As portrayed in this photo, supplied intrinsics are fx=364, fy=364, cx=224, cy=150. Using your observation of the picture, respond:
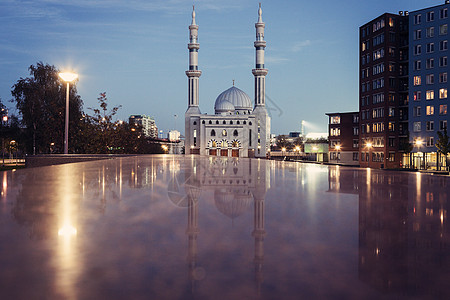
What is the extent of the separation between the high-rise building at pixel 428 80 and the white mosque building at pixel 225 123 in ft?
154

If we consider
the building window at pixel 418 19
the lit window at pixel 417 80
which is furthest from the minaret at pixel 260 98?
the lit window at pixel 417 80

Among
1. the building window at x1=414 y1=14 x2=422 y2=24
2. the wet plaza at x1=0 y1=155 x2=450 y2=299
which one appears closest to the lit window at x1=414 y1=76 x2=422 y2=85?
the building window at x1=414 y1=14 x2=422 y2=24

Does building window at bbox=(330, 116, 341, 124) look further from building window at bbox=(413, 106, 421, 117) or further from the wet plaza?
the wet plaza

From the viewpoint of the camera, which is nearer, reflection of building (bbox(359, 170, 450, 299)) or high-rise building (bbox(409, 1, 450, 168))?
reflection of building (bbox(359, 170, 450, 299))

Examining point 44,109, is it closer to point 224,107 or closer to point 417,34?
point 417,34

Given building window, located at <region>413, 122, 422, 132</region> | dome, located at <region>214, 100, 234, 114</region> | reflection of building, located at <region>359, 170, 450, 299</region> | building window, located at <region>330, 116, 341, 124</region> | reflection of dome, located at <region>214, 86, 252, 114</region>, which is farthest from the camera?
reflection of dome, located at <region>214, 86, 252, 114</region>

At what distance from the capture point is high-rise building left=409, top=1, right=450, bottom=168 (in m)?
63.5

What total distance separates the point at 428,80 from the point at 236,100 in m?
63.8

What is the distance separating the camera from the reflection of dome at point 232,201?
17.2ft

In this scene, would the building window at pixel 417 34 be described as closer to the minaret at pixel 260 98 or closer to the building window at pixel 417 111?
the building window at pixel 417 111

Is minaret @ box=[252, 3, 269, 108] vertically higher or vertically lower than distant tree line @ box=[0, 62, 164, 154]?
higher

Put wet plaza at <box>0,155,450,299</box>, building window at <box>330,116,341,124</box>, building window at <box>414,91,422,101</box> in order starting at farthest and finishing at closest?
building window at <box>330,116,341,124</box>
building window at <box>414,91,422,101</box>
wet plaza at <box>0,155,450,299</box>

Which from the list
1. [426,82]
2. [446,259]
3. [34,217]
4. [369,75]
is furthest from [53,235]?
[369,75]

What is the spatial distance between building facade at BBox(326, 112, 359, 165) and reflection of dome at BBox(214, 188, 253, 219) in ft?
298
